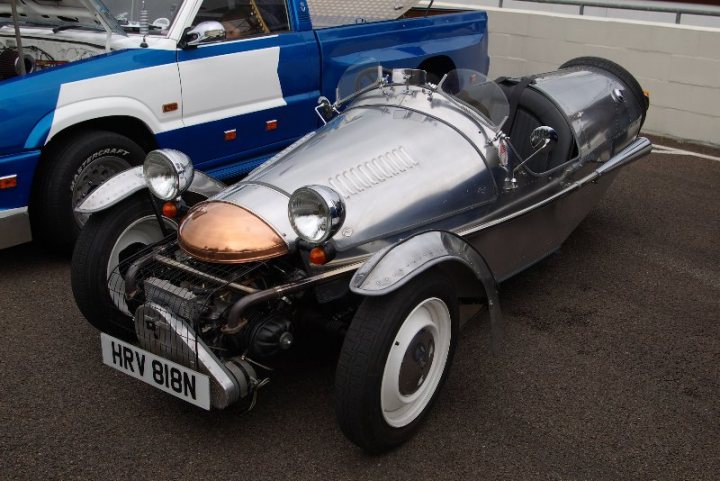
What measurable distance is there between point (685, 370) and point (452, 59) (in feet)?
13.0

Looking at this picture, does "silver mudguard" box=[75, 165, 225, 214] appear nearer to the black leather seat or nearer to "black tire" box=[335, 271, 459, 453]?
"black tire" box=[335, 271, 459, 453]

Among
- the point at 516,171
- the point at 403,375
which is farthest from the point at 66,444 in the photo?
the point at 516,171

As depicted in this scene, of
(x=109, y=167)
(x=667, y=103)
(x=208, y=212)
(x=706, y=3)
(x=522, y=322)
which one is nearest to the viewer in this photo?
(x=208, y=212)

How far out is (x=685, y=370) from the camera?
3693 mm

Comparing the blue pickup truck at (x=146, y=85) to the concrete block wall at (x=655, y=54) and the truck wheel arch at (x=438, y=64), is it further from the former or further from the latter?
the concrete block wall at (x=655, y=54)

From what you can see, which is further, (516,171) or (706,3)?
(706,3)

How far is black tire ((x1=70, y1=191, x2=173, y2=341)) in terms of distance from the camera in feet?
11.2

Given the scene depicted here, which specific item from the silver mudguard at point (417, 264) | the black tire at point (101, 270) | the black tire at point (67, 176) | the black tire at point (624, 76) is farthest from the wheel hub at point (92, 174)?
the black tire at point (624, 76)

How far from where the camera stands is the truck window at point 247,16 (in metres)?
5.21

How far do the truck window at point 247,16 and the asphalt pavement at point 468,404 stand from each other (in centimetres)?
195

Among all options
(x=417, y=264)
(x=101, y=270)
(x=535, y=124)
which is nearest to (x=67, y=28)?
(x=101, y=270)

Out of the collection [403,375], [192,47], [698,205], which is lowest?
[698,205]

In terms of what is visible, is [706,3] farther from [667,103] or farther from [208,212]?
[208,212]

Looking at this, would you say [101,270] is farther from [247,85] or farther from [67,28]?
[67,28]
